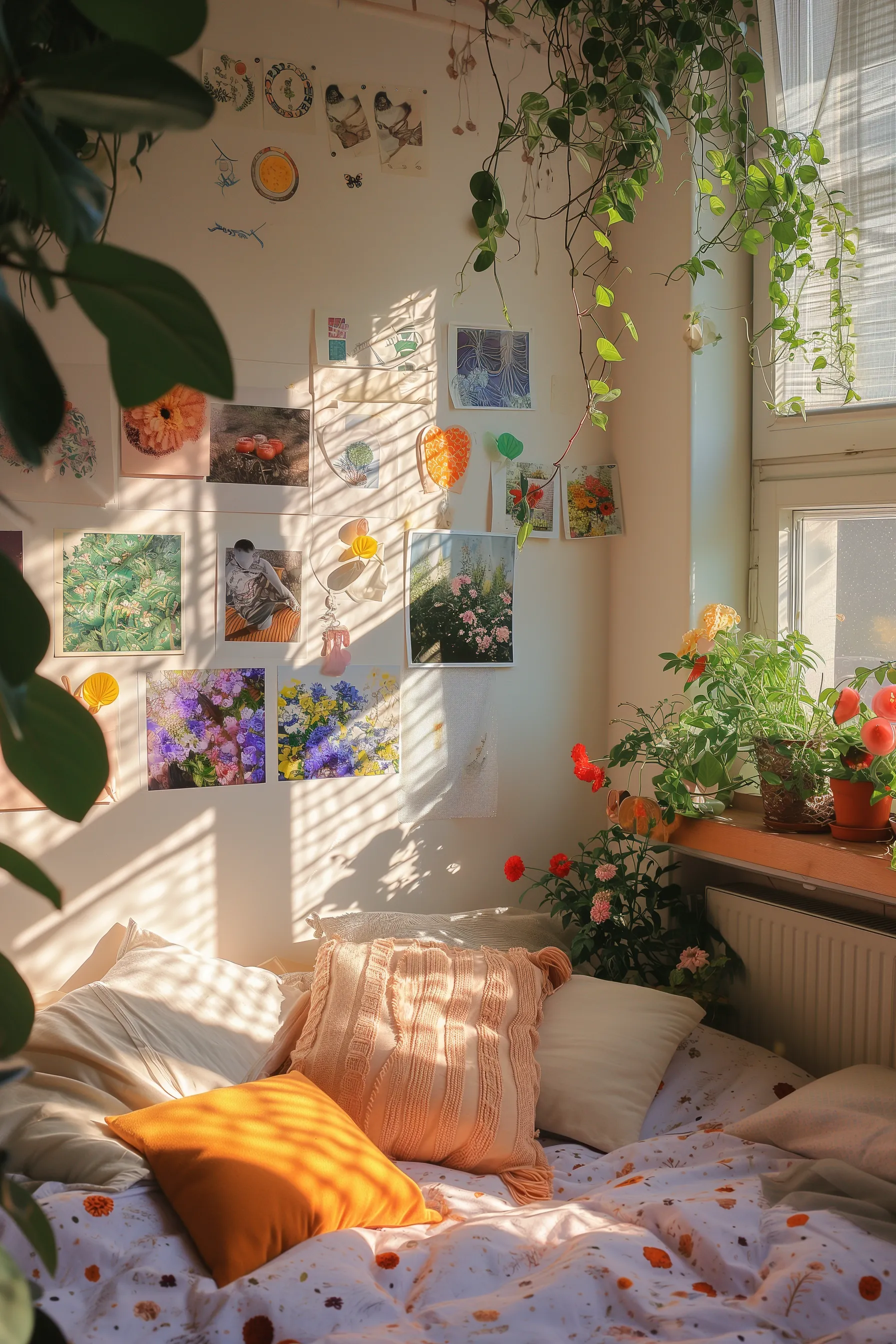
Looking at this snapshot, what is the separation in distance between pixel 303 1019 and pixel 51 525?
103cm

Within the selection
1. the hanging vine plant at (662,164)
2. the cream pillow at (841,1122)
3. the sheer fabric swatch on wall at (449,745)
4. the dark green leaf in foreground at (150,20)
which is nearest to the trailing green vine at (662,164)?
the hanging vine plant at (662,164)

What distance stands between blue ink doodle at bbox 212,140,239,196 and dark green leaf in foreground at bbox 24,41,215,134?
2059 mm

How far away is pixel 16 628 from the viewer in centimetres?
26

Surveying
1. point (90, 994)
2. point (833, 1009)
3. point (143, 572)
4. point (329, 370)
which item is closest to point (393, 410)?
point (329, 370)

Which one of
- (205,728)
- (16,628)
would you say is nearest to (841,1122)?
(205,728)

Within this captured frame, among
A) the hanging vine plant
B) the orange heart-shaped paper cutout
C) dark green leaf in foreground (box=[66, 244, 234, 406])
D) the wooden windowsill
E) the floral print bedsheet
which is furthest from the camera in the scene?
the orange heart-shaped paper cutout

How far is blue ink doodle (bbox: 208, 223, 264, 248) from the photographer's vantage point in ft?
6.93

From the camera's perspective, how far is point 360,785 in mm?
2318

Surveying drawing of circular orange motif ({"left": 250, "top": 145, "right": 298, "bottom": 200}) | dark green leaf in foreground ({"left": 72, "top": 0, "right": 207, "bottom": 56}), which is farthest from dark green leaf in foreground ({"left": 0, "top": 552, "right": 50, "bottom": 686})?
drawing of circular orange motif ({"left": 250, "top": 145, "right": 298, "bottom": 200})

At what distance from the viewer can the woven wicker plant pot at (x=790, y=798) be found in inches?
80.0

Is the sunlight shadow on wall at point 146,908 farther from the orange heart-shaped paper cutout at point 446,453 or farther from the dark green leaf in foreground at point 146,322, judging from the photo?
the dark green leaf in foreground at point 146,322

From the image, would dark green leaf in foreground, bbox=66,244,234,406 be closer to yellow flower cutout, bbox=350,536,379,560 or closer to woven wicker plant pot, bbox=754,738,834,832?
woven wicker plant pot, bbox=754,738,834,832

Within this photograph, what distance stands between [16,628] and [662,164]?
7.32 feet

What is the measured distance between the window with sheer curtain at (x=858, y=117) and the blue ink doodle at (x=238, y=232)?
3.58 ft
